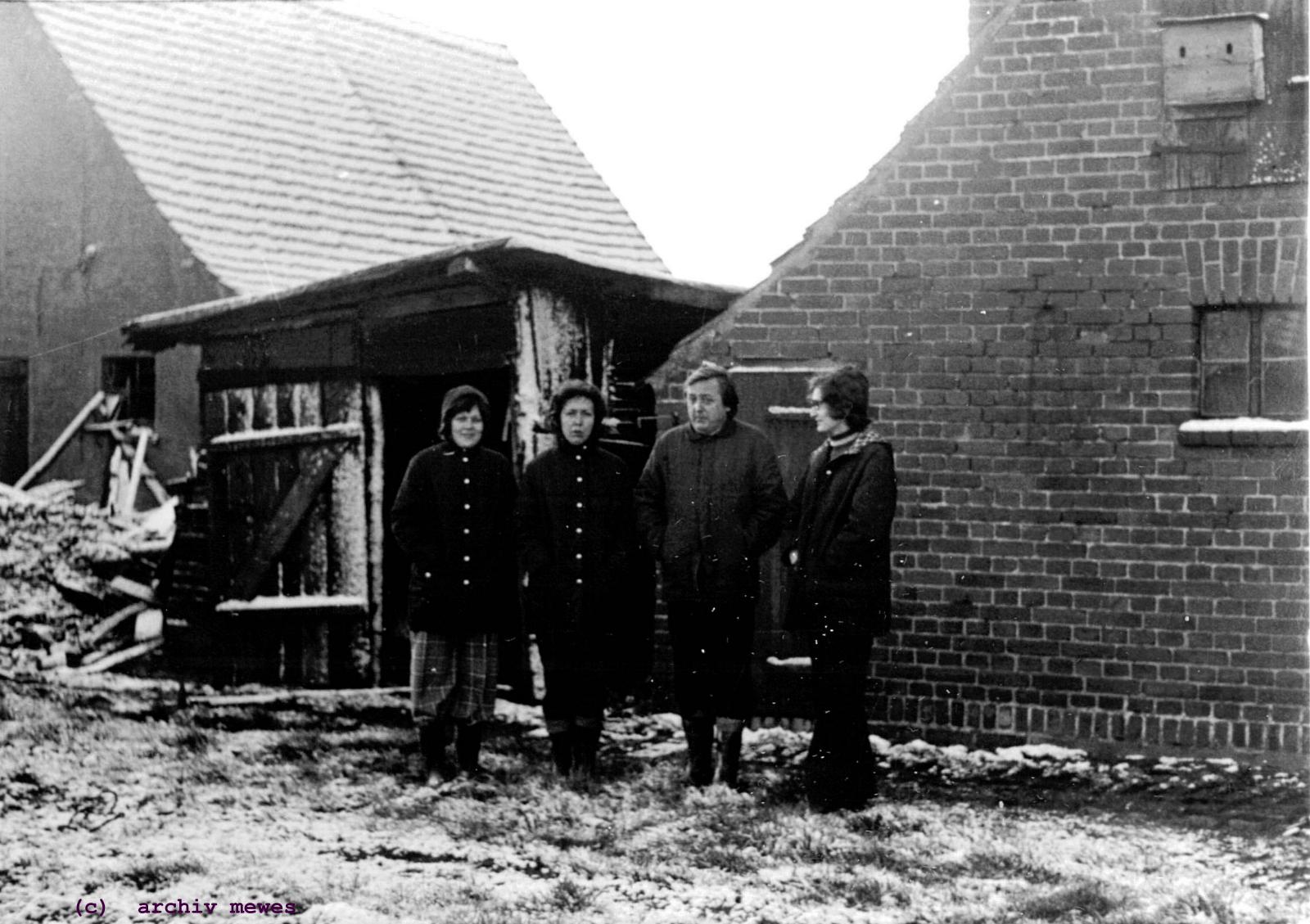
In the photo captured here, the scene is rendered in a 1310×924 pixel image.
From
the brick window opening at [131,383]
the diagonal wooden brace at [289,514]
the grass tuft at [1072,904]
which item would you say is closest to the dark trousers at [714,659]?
the grass tuft at [1072,904]

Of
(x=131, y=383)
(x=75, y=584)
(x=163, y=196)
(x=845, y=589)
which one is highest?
(x=163, y=196)

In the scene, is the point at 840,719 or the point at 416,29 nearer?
the point at 840,719

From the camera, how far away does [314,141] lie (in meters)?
13.3

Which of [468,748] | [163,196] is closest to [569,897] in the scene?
[468,748]

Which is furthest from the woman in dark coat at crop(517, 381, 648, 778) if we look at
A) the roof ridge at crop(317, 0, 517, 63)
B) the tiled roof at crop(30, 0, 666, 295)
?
the roof ridge at crop(317, 0, 517, 63)

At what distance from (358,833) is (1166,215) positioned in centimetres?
471

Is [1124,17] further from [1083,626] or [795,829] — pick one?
[795,829]

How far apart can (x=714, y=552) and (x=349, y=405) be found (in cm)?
348

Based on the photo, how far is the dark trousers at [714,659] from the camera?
6.30 meters

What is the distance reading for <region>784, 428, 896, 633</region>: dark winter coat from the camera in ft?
19.5

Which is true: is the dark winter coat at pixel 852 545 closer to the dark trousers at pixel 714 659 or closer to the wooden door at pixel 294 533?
the dark trousers at pixel 714 659

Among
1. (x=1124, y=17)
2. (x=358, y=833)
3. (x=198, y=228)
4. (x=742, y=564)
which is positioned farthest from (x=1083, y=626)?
(x=198, y=228)

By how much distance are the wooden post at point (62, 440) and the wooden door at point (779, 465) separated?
265 inches

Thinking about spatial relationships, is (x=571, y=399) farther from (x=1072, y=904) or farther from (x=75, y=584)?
(x=75, y=584)
